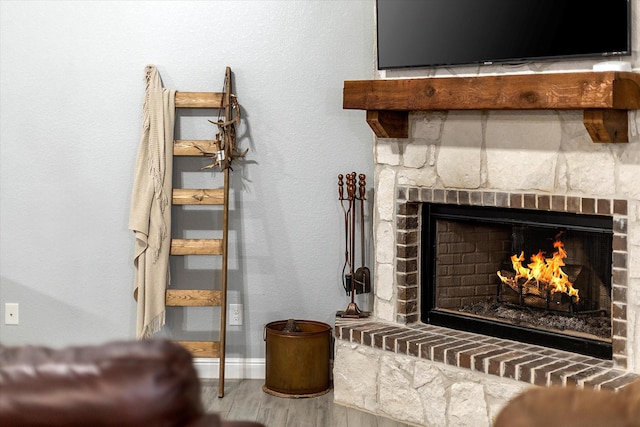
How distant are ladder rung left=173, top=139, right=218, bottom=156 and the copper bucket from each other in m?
0.96

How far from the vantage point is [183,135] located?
15.3ft

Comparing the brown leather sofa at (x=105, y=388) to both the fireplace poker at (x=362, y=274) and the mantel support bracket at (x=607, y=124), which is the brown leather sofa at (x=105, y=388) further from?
the fireplace poker at (x=362, y=274)

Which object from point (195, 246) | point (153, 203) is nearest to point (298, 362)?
point (195, 246)

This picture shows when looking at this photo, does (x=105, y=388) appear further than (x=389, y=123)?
No

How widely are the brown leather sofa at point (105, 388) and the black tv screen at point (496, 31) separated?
2582 mm

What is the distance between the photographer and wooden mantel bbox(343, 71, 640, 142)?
11.0ft

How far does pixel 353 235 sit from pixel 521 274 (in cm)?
89

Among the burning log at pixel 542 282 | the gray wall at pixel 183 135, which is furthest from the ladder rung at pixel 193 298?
the burning log at pixel 542 282

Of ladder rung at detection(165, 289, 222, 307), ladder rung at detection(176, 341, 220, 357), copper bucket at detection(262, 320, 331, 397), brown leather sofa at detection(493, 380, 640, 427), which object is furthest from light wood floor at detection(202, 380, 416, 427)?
brown leather sofa at detection(493, 380, 640, 427)

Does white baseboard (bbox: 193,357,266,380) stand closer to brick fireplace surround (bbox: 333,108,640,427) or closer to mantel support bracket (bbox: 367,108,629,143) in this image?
brick fireplace surround (bbox: 333,108,640,427)

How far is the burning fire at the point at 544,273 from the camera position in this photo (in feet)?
13.0

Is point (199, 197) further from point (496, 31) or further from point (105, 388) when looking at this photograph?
point (105, 388)

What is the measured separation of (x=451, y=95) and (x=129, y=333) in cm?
216

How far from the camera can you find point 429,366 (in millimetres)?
4004
